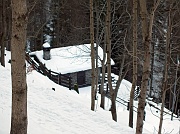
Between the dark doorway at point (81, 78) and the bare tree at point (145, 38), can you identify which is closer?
the bare tree at point (145, 38)

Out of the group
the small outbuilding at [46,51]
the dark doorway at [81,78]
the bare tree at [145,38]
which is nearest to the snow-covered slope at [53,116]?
the bare tree at [145,38]

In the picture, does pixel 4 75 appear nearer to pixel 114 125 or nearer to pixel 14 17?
pixel 114 125

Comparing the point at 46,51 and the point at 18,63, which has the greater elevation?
the point at 18,63

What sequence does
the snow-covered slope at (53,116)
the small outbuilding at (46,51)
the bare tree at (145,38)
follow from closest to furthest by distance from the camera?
the bare tree at (145,38) < the snow-covered slope at (53,116) < the small outbuilding at (46,51)

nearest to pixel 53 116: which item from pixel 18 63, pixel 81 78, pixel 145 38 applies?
pixel 145 38

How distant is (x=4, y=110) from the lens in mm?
7016

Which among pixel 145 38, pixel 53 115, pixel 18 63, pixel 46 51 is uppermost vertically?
pixel 145 38

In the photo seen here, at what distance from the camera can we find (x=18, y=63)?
3633 millimetres

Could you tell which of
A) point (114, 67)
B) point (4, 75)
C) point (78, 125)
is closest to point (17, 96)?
point (78, 125)

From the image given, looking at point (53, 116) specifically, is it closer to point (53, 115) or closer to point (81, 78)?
point (53, 115)

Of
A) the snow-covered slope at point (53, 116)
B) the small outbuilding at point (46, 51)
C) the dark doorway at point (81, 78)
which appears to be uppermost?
the snow-covered slope at point (53, 116)

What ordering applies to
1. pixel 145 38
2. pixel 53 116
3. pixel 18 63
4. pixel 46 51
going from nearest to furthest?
1. pixel 18 63
2. pixel 145 38
3. pixel 53 116
4. pixel 46 51

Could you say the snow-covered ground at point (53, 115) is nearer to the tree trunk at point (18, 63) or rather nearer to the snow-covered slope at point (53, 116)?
the snow-covered slope at point (53, 116)

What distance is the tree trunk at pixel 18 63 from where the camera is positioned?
346cm
